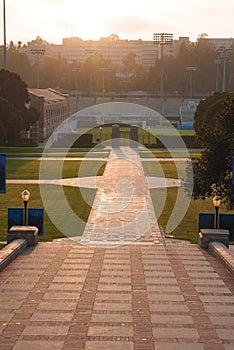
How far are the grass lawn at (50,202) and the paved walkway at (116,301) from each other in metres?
4.95

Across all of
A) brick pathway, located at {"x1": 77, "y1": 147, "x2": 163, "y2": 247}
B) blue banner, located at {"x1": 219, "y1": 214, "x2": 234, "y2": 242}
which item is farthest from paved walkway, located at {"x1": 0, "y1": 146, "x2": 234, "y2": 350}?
brick pathway, located at {"x1": 77, "y1": 147, "x2": 163, "y2": 247}

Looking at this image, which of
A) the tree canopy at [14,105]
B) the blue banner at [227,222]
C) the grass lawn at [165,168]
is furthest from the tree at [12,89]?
the blue banner at [227,222]

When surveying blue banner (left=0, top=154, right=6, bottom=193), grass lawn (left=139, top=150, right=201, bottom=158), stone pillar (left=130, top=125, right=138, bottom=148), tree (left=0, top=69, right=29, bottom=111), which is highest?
tree (left=0, top=69, right=29, bottom=111)

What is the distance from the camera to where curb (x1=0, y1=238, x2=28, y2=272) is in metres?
14.7

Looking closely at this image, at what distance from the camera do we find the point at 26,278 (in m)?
13.5

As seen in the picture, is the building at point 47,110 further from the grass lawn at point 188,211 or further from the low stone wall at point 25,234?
the low stone wall at point 25,234

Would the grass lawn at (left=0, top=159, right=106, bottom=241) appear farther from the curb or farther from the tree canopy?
the tree canopy

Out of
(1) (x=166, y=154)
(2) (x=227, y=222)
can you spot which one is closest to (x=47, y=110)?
(1) (x=166, y=154)

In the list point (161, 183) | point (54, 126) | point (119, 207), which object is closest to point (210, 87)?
point (54, 126)

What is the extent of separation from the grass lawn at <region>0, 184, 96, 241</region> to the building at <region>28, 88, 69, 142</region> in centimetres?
3605

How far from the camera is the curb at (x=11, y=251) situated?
580 inches

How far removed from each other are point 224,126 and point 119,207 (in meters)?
9.85

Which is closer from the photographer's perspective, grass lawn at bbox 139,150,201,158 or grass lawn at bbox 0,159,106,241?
grass lawn at bbox 0,159,106,241

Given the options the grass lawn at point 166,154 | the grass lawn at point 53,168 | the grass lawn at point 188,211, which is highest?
the grass lawn at point 188,211
